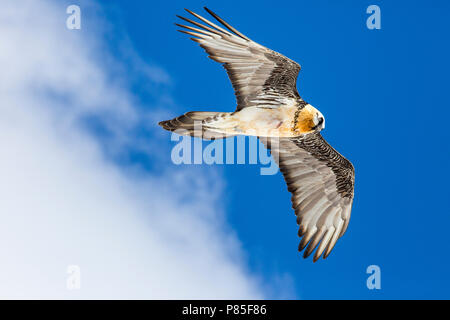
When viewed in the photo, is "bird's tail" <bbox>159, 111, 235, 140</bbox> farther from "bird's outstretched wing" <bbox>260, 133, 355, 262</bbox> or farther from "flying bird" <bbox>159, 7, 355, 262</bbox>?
"bird's outstretched wing" <bbox>260, 133, 355, 262</bbox>

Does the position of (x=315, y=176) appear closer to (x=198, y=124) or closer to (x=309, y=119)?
(x=309, y=119)

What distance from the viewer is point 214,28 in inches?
445

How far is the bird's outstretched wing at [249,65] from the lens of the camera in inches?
446

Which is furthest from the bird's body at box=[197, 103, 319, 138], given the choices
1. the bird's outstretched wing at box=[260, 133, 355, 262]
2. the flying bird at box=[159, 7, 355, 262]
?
the bird's outstretched wing at box=[260, 133, 355, 262]

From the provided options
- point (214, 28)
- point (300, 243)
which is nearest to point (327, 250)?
point (300, 243)

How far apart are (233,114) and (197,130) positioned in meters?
0.91

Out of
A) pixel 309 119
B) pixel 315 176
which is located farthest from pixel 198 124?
pixel 315 176

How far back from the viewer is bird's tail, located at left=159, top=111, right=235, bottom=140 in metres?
11.4

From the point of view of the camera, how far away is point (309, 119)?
11867 mm

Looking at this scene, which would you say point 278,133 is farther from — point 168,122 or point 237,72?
point 168,122

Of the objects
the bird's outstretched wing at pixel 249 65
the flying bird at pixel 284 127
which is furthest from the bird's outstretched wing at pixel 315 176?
the bird's outstretched wing at pixel 249 65

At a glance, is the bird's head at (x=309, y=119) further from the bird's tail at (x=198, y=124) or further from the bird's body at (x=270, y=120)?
the bird's tail at (x=198, y=124)

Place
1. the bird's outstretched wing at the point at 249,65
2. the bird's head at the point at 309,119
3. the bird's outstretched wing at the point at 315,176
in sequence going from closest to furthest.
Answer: the bird's outstretched wing at the point at 249,65
the bird's head at the point at 309,119
the bird's outstretched wing at the point at 315,176

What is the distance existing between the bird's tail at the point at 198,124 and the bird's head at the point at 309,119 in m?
1.59
